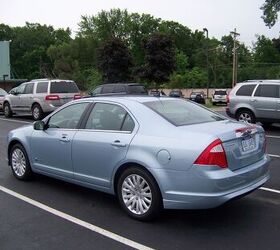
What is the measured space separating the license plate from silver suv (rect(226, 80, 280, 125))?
9.86m

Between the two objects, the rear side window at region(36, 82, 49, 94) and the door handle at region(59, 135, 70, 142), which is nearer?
the door handle at region(59, 135, 70, 142)

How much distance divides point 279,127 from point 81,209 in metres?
12.2

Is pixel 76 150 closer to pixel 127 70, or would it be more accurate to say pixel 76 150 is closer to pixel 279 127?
pixel 279 127

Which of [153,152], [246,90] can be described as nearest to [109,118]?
[153,152]

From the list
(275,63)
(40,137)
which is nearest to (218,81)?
(275,63)

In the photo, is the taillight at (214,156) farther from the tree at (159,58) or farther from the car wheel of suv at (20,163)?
the tree at (159,58)

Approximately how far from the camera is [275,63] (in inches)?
3654

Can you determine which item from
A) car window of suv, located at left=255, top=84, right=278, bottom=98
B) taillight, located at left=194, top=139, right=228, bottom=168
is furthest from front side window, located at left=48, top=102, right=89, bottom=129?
car window of suv, located at left=255, top=84, right=278, bottom=98

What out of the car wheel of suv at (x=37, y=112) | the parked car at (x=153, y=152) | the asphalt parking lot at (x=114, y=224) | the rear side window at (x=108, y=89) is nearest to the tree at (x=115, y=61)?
the rear side window at (x=108, y=89)

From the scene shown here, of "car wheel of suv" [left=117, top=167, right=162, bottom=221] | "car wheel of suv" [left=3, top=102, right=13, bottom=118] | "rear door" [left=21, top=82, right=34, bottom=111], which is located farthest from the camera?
"car wheel of suv" [left=3, top=102, right=13, bottom=118]

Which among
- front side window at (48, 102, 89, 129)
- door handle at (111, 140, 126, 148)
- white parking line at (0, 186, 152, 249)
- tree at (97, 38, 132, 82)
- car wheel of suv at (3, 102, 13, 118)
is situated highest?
tree at (97, 38, 132, 82)

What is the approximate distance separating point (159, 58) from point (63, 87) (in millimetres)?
20967

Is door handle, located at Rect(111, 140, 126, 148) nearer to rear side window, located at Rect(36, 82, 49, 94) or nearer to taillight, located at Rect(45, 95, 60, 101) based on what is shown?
taillight, located at Rect(45, 95, 60, 101)

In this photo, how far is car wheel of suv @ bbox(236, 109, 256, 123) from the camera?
52.9 feet
